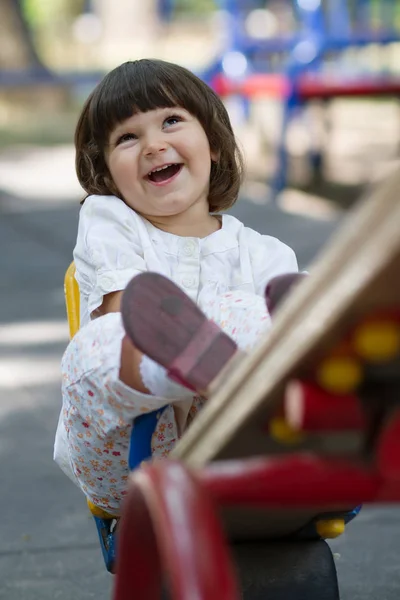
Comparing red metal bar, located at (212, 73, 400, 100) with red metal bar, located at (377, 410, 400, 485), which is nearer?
red metal bar, located at (377, 410, 400, 485)

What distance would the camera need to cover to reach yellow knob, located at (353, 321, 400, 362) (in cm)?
100

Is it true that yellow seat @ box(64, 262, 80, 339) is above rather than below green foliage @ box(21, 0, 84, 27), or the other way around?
above

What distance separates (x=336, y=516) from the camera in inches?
71.2

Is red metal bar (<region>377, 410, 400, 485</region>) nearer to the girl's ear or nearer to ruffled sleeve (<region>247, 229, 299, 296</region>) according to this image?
ruffled sleeve (<region>247, 229, 299, 296</region>)

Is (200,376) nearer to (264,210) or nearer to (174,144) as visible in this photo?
(174,144)

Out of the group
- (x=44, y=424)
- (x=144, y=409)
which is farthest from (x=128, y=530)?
(x=44, y=424)

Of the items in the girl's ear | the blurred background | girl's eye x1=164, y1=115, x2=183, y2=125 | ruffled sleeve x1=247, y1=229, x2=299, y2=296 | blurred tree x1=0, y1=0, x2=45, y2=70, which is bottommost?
blurred tree x1=0, y1=0, x2=45, y2=70

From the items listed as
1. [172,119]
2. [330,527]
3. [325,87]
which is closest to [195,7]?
[325,87]

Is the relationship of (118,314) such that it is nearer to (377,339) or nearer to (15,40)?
(377,339)

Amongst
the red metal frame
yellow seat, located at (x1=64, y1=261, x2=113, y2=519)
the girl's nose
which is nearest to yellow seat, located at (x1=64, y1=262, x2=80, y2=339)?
yellow seat, located at (x1=64, y1=261, x2=113, y2=519)

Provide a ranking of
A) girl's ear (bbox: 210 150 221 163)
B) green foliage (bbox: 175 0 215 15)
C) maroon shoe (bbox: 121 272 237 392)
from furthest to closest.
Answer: green foliage (bbox: 175 0 215 15)
girl's ear (bbox: 210 150 221 163)
maroon shoe (bbox: 121 272 237 392)

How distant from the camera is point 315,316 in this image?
0.99m

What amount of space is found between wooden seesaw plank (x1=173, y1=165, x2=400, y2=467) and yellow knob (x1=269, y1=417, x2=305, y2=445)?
17mm

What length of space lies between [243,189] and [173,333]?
711cm
